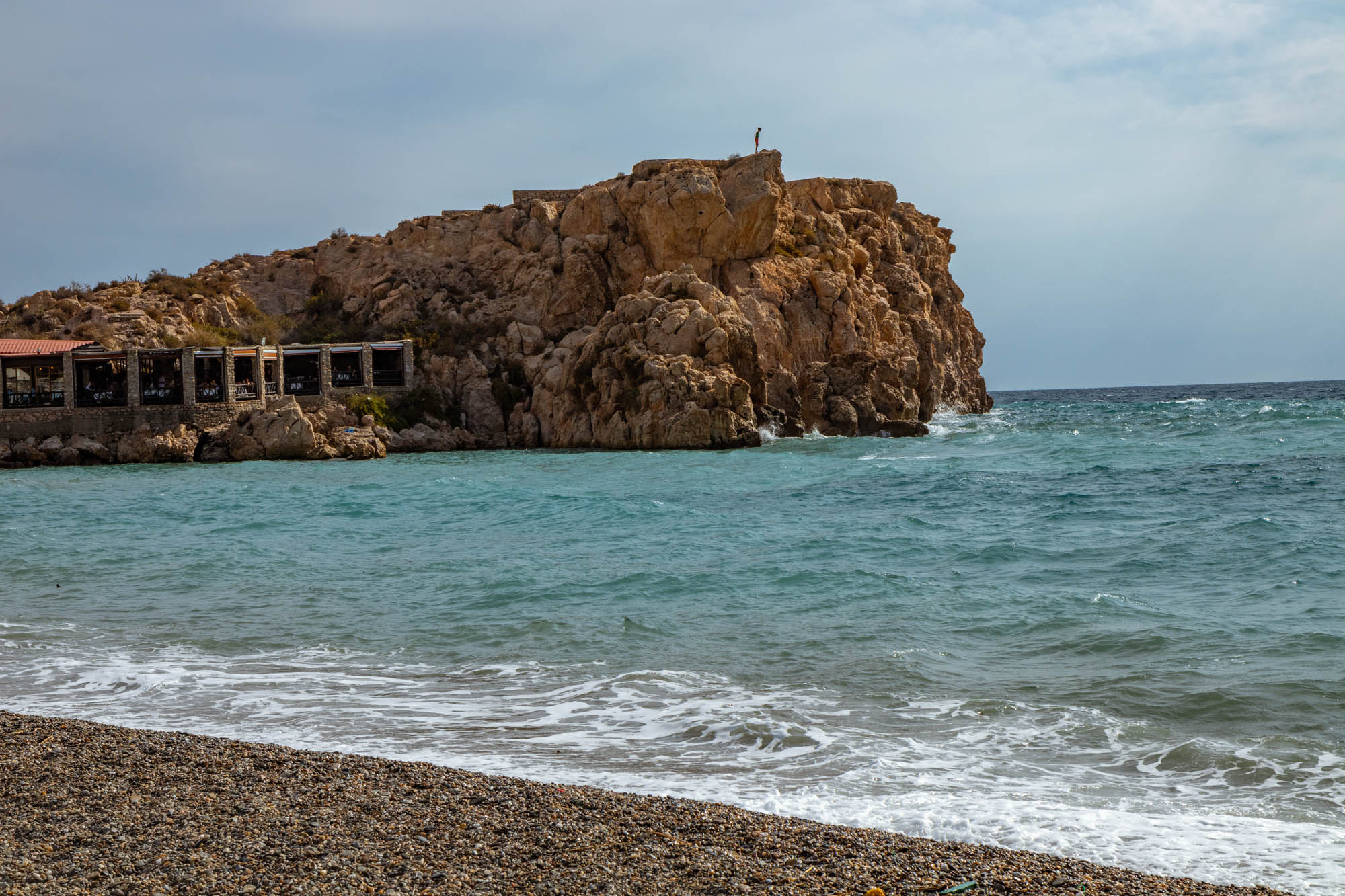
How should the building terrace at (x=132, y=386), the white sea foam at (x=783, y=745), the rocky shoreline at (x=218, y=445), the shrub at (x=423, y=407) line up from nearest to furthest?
the white sea foam at (x=783, y=745) < the rocky shoreline at (x=218, y=445) < the building terrace at (x=132, y=386) < the shrub at (x=423, y=407)

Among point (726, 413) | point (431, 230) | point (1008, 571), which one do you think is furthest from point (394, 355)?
point (1008, 571)

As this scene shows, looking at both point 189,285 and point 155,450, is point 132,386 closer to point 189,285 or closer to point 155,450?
point 155,450

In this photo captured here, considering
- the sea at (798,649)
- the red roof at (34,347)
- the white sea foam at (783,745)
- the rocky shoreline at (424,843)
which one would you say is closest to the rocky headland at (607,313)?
the red roof at (34,347)

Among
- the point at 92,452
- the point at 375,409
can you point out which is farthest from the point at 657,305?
the point at 92,452

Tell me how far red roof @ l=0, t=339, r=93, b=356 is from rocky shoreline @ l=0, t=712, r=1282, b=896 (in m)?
44.5

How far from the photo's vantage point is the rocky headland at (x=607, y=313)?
4553cm

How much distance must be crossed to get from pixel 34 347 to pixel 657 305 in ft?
90.0

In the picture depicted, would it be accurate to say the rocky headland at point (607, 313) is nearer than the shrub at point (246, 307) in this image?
Yes

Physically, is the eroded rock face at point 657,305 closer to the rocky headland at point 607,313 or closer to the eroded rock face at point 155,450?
the rocky headland at point 607,313

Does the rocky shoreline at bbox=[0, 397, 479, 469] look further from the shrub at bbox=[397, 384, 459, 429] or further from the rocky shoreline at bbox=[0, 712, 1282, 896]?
the rocky shoreline at bbox=[0, 712, 1282, 896]

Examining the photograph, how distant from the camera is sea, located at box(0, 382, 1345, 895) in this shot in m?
6.11

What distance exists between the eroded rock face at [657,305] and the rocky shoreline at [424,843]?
3741 centimetres

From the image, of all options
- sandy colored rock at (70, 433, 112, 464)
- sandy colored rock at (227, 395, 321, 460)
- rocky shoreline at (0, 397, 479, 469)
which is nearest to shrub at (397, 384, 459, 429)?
rocky shoreline at (0, 397, 479, 469)

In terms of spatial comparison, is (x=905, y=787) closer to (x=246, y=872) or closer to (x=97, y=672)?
(x=246, y=872)
